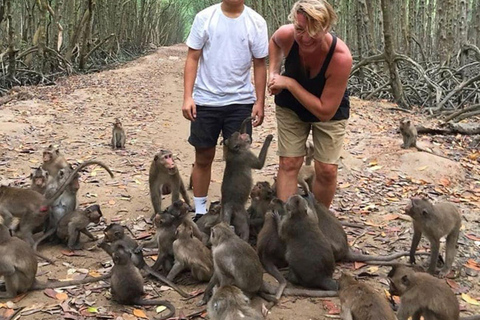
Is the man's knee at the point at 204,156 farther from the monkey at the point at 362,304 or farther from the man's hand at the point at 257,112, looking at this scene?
the monkey at the point at 362,304

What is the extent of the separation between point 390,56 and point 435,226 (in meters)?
8.14

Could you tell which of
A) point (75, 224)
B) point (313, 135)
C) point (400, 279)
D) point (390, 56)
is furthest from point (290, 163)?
point (390, 56)

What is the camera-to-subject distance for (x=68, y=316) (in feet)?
12.6

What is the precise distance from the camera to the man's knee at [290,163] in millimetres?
4930

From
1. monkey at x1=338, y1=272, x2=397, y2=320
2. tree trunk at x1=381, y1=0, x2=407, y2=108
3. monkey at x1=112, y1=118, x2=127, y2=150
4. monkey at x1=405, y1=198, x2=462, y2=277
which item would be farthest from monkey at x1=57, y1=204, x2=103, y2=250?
tree trunk at x1=381, y1=0, x2=407, y2=108

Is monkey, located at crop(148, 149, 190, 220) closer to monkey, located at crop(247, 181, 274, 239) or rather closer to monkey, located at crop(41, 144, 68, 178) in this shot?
monkey, located at crop(247, 181, 274, 239)

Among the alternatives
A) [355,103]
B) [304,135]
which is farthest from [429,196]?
[355,103]

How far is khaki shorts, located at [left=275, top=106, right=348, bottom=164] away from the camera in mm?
4688

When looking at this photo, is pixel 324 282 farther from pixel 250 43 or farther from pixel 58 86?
pixel 58 86

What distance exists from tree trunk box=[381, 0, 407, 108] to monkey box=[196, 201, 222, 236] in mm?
7505

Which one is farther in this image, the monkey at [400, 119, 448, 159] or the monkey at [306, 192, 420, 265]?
the monkey at [400, 119, 448, 159]

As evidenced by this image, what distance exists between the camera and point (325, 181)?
4859 mm

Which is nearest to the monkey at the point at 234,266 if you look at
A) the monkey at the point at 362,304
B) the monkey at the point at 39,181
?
the monkey at the point at 362,304

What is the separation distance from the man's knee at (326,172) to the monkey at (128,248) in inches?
67.3
